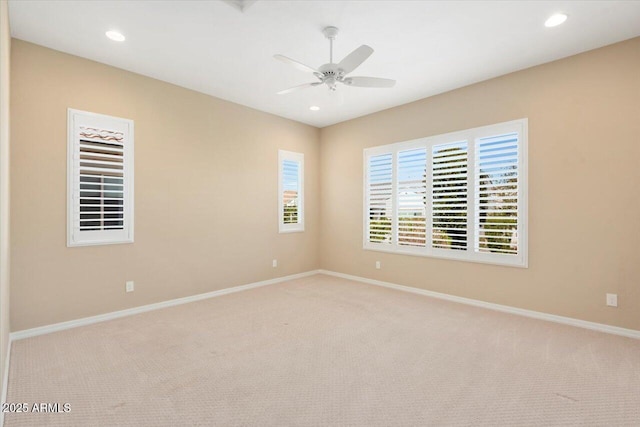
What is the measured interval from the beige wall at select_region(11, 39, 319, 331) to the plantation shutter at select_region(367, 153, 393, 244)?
1.27 meters

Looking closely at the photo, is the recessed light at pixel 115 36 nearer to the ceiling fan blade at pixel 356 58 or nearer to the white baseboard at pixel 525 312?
the ceiling fan blade at pixel 356 58

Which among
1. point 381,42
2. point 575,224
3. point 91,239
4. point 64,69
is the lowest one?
point 91,239

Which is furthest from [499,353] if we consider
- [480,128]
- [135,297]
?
[135,297]

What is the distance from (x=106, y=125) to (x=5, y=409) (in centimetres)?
287

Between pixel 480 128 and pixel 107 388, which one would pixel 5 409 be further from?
pixel 480 128

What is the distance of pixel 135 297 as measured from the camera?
3934 mm

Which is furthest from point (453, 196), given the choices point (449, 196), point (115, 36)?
point (115, 36)

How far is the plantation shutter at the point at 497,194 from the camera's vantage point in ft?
12.8

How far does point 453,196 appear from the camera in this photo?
175 inches

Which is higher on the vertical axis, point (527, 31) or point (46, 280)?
point (527, 31)

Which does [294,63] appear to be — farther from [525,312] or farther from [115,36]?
[525,312]

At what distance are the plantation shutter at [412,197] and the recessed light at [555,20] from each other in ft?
6.99

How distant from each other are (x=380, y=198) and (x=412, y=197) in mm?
617

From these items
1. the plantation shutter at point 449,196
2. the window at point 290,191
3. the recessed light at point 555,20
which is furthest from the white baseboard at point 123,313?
the recessed light at point 555,20
